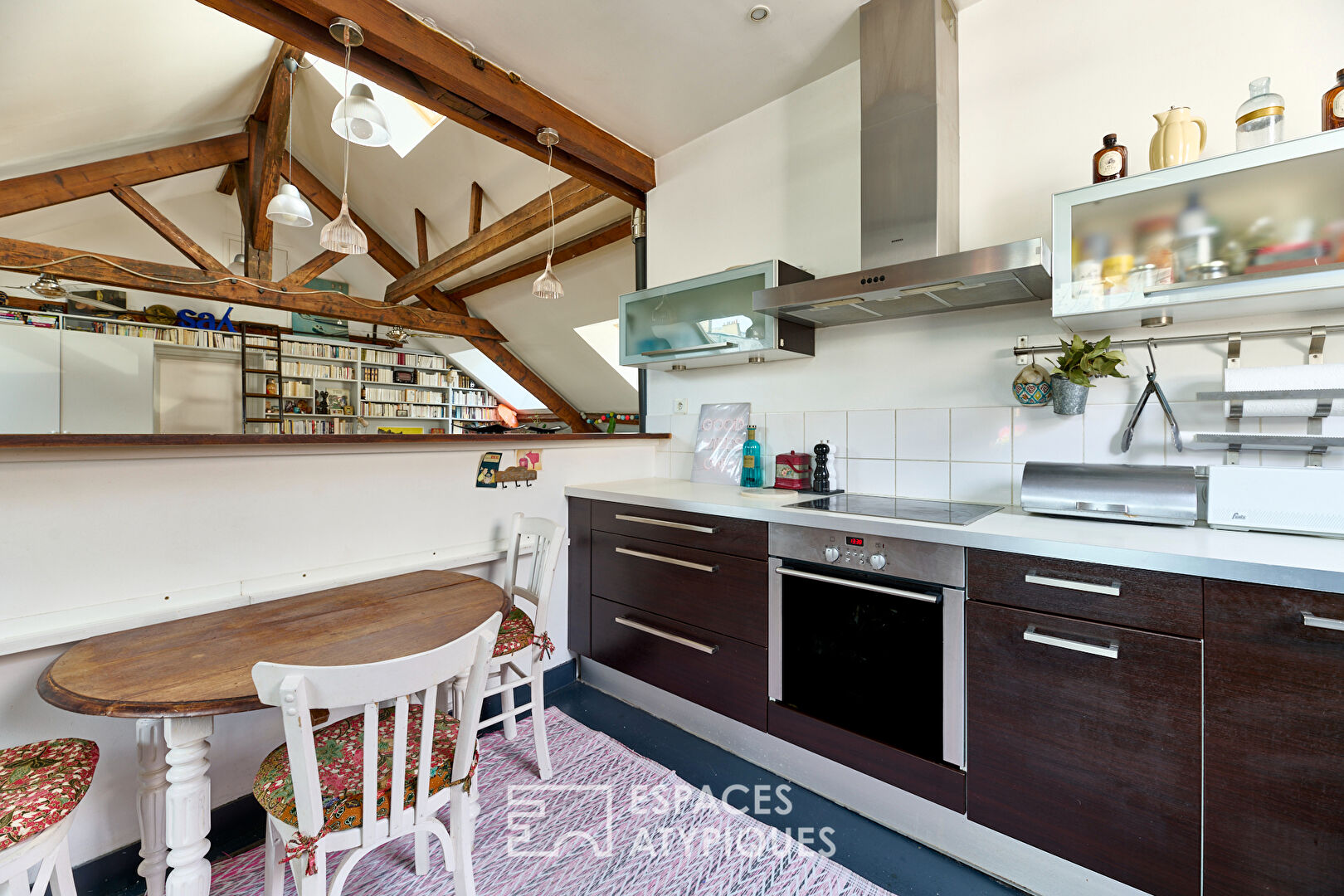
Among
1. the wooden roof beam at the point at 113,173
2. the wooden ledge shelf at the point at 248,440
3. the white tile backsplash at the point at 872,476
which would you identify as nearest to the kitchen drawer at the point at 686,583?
the wooden ledge shelf at the point at 248,440

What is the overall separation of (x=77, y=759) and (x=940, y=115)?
9.51 ft

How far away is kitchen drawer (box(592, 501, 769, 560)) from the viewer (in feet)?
6.19

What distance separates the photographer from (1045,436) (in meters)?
1.82

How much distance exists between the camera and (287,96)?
471 centimetres

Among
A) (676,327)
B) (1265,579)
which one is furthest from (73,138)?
(1265,579)

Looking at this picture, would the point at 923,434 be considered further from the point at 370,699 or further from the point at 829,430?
the point at 370,699

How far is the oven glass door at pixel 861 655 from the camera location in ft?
4.97

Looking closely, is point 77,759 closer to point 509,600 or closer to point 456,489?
point 509,600

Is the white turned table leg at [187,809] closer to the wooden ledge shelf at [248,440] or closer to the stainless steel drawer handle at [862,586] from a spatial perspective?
the wooden ledge shelf at [248,440]

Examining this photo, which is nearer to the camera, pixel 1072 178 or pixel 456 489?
pixel 1072 178

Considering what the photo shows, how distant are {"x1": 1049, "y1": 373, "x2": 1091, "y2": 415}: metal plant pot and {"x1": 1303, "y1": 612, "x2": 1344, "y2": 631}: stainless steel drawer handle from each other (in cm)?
77

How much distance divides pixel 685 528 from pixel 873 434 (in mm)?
879

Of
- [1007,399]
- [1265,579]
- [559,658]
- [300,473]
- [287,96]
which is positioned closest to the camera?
[1265,579]

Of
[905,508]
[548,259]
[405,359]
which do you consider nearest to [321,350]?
[405,359]
